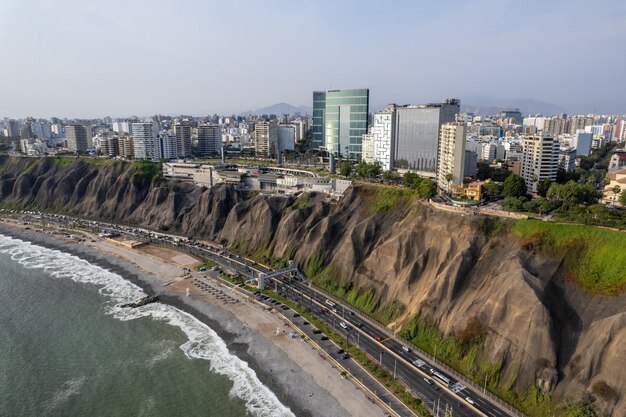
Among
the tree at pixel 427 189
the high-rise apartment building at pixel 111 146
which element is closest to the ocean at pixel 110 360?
the tree at pixel 427 189

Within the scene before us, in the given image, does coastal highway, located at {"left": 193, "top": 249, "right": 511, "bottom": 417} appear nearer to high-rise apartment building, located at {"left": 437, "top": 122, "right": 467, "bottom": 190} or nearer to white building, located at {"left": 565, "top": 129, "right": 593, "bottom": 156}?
high-rise apartment building, located at {"left": 437, "top": 122, "right": 467, "bottom": 190}

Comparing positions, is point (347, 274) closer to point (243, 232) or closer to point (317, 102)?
point (243, 232)

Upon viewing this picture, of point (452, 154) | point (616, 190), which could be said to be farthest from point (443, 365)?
point (452, 154)

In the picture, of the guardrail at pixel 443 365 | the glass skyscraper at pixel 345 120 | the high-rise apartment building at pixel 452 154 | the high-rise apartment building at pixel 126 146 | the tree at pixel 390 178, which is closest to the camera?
the guardrail at pixel 443 365

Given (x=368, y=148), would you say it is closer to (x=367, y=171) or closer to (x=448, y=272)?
(x=367, y=171)

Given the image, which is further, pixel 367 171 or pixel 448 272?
pixel 367 171

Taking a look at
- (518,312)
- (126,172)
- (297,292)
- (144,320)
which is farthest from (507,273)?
(126,172)

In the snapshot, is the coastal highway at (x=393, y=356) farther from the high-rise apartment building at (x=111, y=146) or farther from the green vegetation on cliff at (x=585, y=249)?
the high-rise apartment building at (x=111, y=146)
